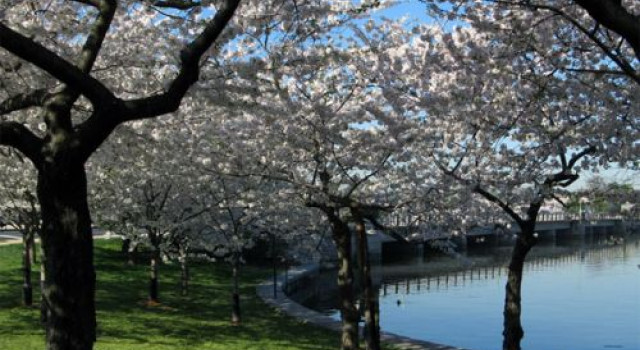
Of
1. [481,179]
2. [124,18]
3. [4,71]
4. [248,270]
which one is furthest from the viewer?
[248,270]

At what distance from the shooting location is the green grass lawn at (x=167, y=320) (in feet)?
55.6

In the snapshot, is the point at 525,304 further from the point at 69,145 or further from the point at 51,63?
the point at 51,63

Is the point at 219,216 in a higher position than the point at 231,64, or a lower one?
lower

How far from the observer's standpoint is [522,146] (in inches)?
603

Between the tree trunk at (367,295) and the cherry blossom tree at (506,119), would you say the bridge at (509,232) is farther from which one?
the cherry blossom tree at (506,119)

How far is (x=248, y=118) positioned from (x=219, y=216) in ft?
38.5

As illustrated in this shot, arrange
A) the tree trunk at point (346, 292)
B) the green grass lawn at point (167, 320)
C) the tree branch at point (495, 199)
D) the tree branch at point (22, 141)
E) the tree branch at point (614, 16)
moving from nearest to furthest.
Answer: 1. the tree branch at point (614, 16)
2. the tree branch at point (22, 141)
3. the tree branch at point (495, 199)
4. the tree trunk at point (346, 292)
5. the green grass lawn at point (167, 320)

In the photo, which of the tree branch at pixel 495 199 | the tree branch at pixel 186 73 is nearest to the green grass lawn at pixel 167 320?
the tree branch at pixel 495 199

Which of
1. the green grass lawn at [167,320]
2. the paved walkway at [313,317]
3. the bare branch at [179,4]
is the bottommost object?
the paved walkway at [313,317]

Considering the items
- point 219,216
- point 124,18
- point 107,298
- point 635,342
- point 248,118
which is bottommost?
point 635,342

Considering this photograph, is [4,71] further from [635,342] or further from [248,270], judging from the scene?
[248,270]

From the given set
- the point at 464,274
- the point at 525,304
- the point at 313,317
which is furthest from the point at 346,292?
the point at 464,274

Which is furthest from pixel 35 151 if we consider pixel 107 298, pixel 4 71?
pixel 107 298

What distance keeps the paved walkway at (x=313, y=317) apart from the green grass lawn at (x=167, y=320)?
0.52 metres
